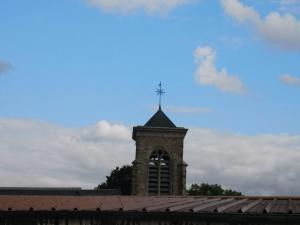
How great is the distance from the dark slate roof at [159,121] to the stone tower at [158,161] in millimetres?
338

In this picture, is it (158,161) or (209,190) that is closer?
(158,161)

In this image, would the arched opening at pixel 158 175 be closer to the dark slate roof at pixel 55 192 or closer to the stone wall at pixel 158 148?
the stone wall at pixel 158 148

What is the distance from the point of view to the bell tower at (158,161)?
31.7 metres

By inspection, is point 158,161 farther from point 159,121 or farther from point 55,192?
point 55,192

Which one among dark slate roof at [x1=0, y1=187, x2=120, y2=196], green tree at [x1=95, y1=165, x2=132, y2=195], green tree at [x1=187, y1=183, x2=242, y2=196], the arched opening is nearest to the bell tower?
the arched opening

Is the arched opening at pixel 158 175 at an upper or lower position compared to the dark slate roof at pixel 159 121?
lower

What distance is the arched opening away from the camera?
31.8 metres

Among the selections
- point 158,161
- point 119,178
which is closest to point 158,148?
point 158,161

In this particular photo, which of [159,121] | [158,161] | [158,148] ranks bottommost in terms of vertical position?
[158,161]

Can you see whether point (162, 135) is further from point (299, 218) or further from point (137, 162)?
point (299, 218)

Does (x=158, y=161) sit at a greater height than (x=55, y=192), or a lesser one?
greater

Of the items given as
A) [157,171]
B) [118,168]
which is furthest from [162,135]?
[118,168]

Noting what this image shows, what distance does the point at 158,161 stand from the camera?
32.6 m

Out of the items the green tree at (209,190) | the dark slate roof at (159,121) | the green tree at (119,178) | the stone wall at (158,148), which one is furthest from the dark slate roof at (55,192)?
the green tree at (209,190)
